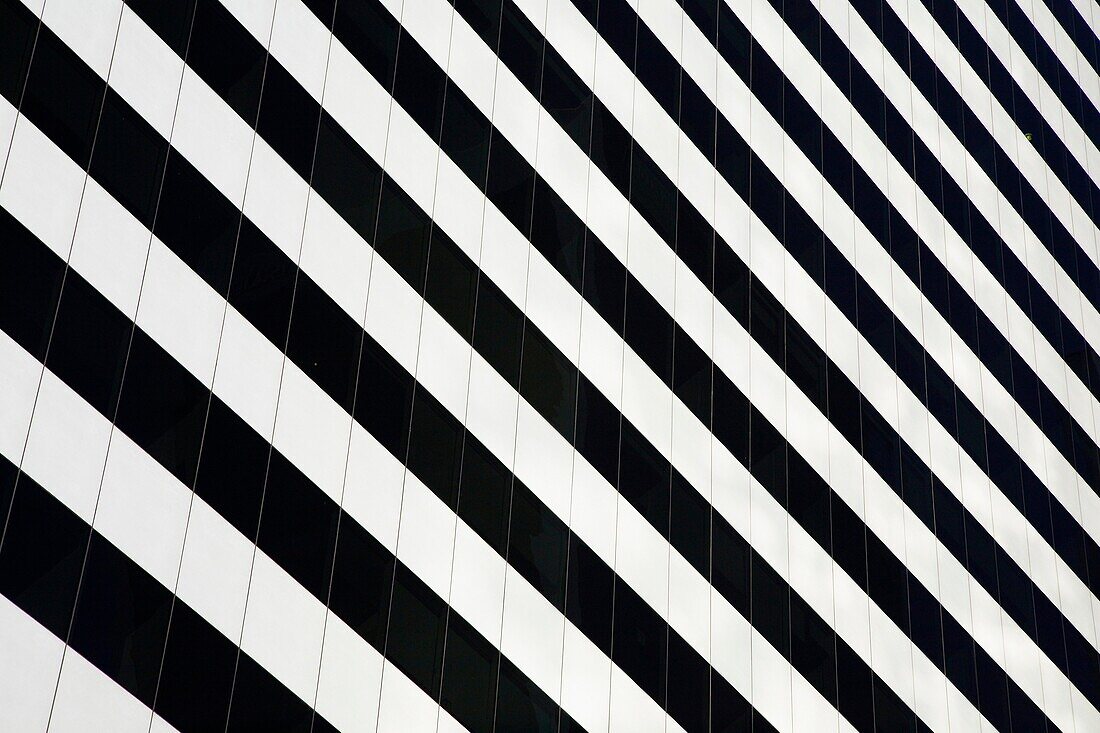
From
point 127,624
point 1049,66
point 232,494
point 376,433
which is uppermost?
point 1049,66

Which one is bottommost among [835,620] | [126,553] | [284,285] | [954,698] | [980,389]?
[954,698]

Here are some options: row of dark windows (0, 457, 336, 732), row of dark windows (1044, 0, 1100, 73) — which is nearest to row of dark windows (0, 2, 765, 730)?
row of dark windows (0, 457, 336, 732)

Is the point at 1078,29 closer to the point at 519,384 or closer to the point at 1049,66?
the point at 1049,66

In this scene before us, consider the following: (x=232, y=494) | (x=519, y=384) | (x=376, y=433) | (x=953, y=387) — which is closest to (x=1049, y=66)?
(x=953, y=387)

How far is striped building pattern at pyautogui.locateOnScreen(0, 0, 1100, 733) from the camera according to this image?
79.6 feet

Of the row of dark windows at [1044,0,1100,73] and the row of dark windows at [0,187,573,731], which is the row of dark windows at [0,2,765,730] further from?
the row of dark windows at [1044,0,1100,73]

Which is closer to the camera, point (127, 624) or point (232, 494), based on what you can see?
point (127, 624)

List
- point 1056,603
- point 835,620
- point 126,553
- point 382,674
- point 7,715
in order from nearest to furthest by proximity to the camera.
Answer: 1. point 7,715
2. point 126,553
3. point 382,674
4. point 835,620
5. point 1056,603

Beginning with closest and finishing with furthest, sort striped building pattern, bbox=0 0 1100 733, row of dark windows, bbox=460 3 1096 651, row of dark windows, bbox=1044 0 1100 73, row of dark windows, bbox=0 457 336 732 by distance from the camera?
1. row of dark windows, bbox=0 457 336 732
2. striped building pattern, bbox=0 0 1100 733
3. row of dark windows, bbox=460 3 1096 651
4. row of dark windows, bbox=1044 0 1100 73

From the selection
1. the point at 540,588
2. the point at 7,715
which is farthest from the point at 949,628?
the point at 7,715

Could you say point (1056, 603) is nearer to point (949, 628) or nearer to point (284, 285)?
point (949, 628)

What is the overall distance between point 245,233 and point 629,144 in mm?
11486

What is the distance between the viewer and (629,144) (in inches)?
1362

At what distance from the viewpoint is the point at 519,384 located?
29.9m
